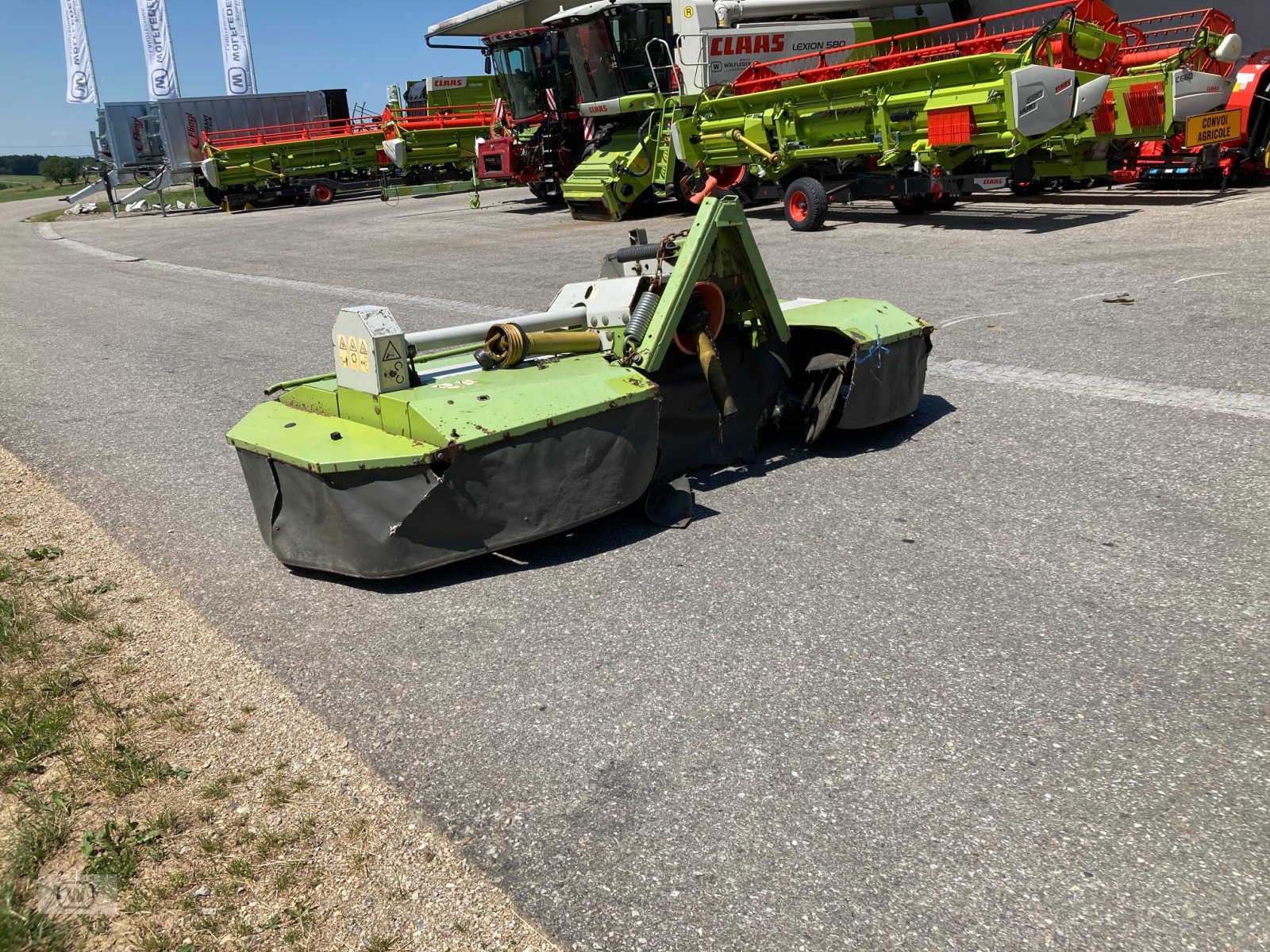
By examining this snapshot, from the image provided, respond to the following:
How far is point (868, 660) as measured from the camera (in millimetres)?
2982

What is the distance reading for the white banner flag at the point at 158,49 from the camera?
111ft

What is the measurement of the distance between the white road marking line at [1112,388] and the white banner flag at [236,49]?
35.4m

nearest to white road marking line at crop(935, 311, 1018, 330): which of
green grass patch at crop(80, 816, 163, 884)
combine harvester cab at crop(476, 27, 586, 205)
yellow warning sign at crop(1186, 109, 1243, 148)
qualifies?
green grass patch at crop(80, 816, 163, 884)

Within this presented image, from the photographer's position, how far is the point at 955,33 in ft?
62.9

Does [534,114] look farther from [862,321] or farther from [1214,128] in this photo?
[862,321]

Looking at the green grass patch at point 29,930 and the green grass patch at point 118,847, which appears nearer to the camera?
the green grass patch at point 29,930

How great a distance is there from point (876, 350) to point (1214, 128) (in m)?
9.82

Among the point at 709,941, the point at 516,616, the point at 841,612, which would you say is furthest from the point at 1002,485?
the point at 709,941

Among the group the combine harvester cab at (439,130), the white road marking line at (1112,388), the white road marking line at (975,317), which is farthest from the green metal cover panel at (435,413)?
the combine harvester cab at (439,130)

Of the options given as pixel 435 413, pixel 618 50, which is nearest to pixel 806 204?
pixel 618 50

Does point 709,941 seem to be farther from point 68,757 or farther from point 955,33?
point 955,33

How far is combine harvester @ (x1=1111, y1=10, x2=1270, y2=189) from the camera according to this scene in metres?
11.8

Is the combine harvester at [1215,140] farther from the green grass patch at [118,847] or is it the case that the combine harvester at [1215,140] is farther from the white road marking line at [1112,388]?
the green grass patch at [118,847]

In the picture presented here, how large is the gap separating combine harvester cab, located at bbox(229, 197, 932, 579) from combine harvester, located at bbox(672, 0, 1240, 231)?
6989 millimetres
